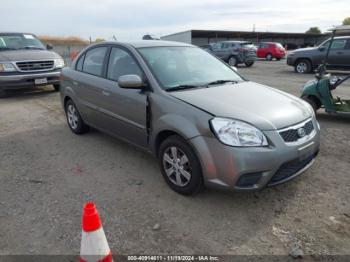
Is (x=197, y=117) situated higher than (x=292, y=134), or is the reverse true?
(x=197, y=117)

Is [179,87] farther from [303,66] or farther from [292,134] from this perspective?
[303,66]

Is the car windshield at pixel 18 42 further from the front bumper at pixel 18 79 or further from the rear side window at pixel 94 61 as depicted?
the rear side window at pixel 94 61

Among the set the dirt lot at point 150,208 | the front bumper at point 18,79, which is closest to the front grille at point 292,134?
the dirt lot at point 150,208

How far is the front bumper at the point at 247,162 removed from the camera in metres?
2.94

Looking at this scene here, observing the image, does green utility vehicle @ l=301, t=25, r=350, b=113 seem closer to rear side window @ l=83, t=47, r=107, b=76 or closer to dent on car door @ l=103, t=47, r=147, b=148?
dent on car door @ l=103, t=47, r=147, b=148

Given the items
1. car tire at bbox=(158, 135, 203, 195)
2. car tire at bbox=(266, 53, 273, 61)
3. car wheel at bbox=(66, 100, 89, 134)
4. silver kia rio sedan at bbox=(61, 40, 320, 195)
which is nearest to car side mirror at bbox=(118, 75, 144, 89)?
silver kia rio sedan at bbox=(61, 40, 320, 195)

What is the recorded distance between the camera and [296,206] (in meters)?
3.29

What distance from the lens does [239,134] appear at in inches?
118

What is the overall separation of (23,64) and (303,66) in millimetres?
12712

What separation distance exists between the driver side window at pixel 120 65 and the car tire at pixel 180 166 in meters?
0.99

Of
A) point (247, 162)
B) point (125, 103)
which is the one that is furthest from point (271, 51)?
point (247, 162)

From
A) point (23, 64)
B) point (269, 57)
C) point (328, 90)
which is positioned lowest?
point (269, 57)

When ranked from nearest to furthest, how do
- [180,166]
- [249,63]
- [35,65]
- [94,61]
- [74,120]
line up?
[180,166] < [94,61] < [74,120] < [35,65] < [249,63]

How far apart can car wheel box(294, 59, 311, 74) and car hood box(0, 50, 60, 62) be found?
38.3 feet
